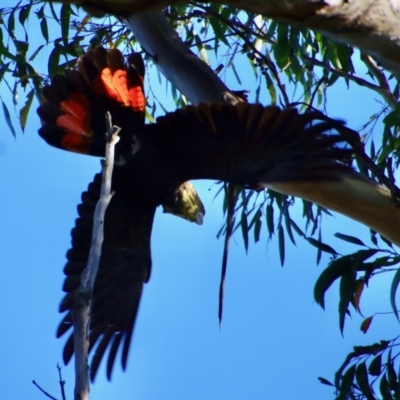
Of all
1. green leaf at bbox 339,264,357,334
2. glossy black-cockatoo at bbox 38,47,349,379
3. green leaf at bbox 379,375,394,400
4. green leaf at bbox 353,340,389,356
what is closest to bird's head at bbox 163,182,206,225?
glossy black-cockatoo at bbox 38,47,349,379

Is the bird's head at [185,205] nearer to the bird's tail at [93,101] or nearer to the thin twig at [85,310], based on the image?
the bird's tail at [93,101]

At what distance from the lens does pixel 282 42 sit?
2.23 meters

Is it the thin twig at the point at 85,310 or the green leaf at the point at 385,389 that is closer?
the thin twig at the point at 85,310

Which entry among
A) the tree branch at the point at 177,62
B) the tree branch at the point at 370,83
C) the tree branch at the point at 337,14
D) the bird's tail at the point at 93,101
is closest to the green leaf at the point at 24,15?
the tree branch at the point at 177,62

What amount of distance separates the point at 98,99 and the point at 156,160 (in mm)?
236

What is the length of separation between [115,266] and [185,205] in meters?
0.37

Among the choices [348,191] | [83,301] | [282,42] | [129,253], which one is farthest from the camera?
[129,253]

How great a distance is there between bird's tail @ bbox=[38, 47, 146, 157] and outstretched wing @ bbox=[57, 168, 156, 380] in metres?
0.22

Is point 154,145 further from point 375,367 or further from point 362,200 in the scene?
point 375,367

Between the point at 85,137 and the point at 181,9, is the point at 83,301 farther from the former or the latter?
the point at 181,9

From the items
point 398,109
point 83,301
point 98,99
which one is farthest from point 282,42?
point 83,301

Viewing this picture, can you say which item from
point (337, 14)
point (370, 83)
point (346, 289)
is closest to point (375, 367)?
point (346, 289)

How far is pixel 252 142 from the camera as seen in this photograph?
196 cm

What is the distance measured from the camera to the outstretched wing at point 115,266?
2.42 metres
